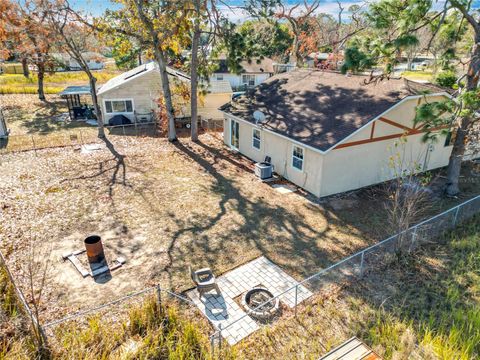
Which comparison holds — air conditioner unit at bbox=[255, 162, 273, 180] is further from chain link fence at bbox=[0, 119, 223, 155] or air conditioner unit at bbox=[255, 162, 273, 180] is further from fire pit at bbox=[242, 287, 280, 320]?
chain link fence at bbox=[0, 119, 223, 155]

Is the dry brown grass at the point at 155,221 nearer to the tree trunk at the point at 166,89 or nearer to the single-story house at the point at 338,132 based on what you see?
the single-story house at the point at 338,132

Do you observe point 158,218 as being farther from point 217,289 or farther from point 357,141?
point 357,141

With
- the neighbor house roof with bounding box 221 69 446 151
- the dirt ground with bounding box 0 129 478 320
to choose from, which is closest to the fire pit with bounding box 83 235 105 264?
the dirt ground with bounding box 0 129 478 320

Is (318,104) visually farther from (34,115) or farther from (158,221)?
(34,115)

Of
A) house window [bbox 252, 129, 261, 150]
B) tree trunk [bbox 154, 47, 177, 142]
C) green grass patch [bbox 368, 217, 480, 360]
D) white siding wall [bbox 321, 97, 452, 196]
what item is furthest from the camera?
tree trunk [bbox 154, 47, 177, 142]

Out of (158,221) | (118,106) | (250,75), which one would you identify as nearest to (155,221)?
(158,221)

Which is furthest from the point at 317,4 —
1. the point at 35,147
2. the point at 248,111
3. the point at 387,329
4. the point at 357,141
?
the point at 387,329
